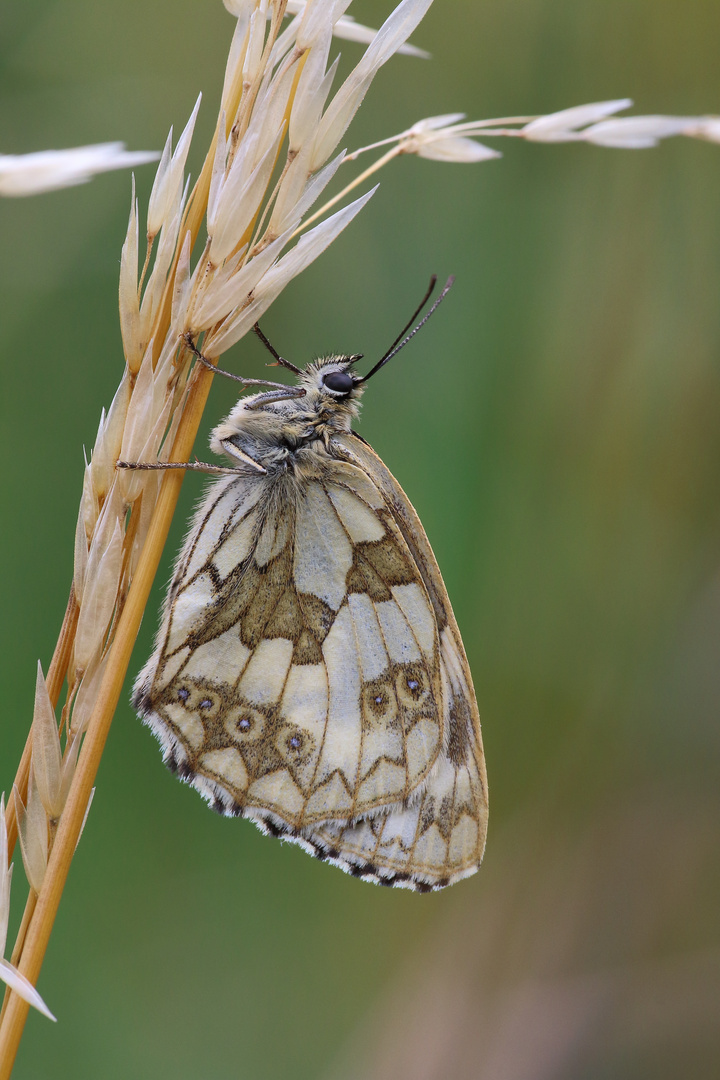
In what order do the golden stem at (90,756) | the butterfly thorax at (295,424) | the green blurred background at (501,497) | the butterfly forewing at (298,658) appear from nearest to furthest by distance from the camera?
the golden stem at (90,756), the butterfly forewing at (298,658), the butterfly thorax at (295,424), the green blurred background at (501,497)

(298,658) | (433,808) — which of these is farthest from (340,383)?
(433,808)

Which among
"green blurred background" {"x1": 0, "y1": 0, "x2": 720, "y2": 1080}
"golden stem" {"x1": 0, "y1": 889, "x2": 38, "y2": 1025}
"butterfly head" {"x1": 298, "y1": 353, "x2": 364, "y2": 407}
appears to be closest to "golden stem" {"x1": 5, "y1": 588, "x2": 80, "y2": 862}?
"golden stem" {"x1": 0, "y1": 889, "x2": 38, "y2": 1025}

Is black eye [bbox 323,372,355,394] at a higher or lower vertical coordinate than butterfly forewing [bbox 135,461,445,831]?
higher

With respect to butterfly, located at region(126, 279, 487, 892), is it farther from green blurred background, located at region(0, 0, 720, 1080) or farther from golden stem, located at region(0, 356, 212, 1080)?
green blurred background, located at region(0, 0, 720, 1080)

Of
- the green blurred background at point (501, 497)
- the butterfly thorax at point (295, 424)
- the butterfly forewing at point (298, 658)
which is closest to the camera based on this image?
the butterfly forewing at point (298, 658)

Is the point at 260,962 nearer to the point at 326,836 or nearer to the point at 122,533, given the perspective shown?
the point at 326,836

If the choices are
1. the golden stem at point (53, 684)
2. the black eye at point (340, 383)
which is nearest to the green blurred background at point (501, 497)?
the black eye at point (340, 383)

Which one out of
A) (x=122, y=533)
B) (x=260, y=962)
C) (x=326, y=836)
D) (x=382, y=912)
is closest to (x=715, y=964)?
(x=382, y=912)

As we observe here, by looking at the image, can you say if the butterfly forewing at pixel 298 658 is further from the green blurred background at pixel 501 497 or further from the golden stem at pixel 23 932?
the green blurred background at pixel 501 497
